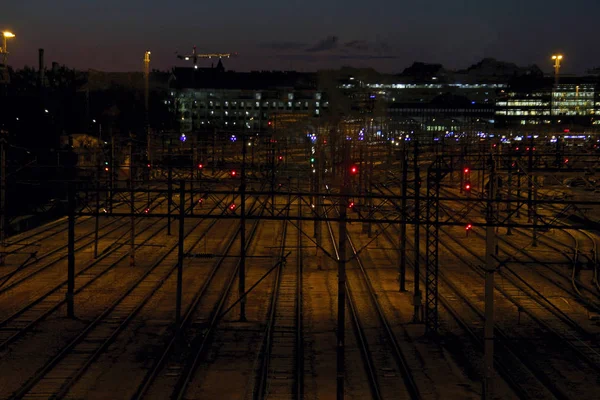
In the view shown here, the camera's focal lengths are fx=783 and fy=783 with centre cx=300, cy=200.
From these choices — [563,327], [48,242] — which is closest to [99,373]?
[563,327]

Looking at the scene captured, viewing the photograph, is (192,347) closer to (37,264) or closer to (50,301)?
(50,301)

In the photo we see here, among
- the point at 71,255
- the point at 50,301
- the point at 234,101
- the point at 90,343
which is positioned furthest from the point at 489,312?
Result: the point at 234,101

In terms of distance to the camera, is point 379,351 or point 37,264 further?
point 37,264

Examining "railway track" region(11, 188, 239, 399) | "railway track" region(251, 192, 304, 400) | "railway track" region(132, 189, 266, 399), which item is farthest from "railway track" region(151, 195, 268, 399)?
"railway track" region(11, 188, 239, 399)

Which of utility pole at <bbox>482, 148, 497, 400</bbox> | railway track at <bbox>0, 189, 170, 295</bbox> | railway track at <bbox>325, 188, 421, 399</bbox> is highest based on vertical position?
utility pole at <bbox>482, 148, 497, 400</bbox>

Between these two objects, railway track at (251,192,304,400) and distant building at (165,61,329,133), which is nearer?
railway track at (251,192,304,400)

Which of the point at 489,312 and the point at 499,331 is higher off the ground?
the point at 489,312

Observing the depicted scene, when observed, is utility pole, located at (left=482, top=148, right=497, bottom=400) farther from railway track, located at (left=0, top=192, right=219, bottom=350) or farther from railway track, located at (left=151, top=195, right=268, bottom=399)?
railway track, located at (left=0, top=192, right=219, bottom=350)

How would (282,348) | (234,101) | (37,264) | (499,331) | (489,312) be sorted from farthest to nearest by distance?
(234,101)
(37,264)
(499,331)
(282,348)
(489,312)

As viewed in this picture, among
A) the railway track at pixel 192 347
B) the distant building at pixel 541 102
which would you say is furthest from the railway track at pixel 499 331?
the distant building at pixel 541 102

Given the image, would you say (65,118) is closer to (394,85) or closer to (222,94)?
(222,94)

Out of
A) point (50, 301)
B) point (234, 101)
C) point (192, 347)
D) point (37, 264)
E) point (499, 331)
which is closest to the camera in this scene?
point (192, 347)
